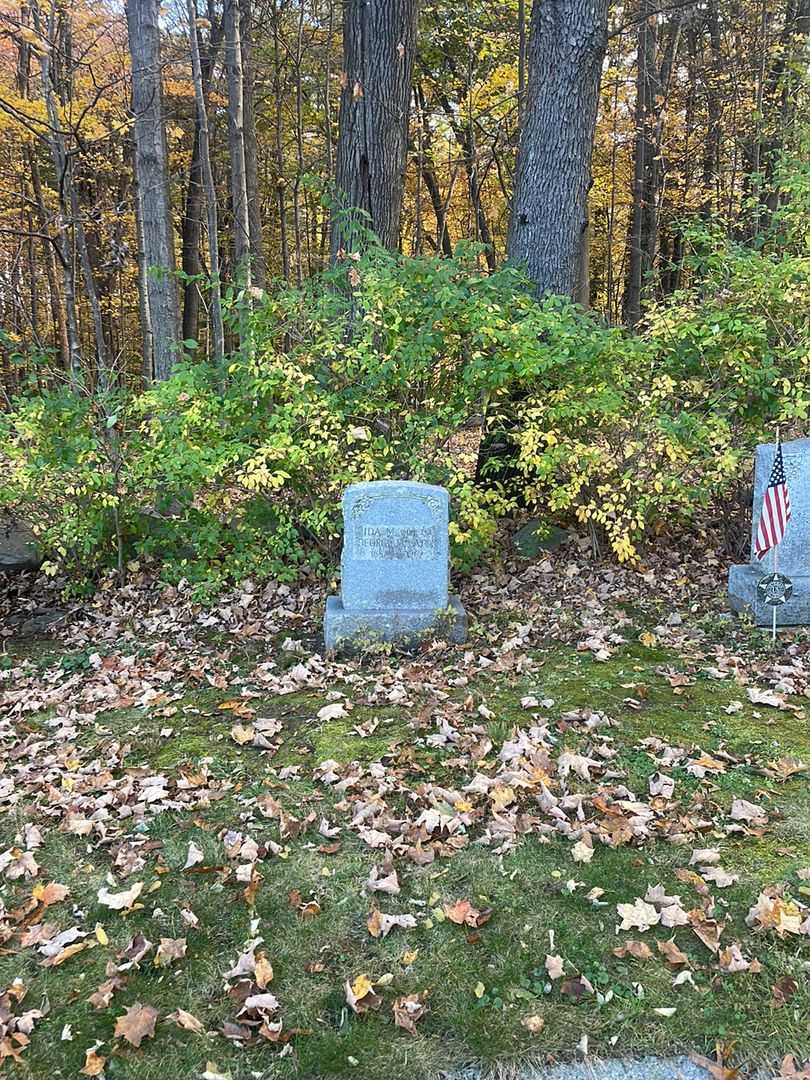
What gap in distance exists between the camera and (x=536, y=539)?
26.5 feet

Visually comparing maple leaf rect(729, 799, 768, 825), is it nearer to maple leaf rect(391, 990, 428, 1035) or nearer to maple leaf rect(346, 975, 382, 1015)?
maple leaf rect(391, 990, 428, 1035)

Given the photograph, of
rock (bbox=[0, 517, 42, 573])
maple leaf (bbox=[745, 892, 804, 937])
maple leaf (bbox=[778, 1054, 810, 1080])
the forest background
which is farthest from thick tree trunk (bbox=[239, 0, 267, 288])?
maple leaf (bbox=[778, 1054, 810, 1080])

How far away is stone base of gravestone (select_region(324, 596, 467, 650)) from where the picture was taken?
6.13 meters

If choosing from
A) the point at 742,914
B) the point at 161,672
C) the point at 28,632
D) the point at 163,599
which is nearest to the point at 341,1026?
the point at 742,914

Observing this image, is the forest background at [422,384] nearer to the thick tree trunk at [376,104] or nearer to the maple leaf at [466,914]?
the thick tree trunk at [376,104]

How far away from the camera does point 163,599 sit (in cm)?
751

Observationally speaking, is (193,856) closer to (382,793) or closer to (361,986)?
(382,793)

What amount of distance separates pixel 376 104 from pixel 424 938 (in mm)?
8061

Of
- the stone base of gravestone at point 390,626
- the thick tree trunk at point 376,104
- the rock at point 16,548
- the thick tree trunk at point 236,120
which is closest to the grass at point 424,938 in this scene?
the stone base of gravestone at point 390,626

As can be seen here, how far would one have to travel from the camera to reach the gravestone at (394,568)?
6.13 metres

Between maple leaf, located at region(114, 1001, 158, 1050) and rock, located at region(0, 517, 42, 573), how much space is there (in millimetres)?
6078

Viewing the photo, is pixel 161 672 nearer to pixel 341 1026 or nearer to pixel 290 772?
pixel 290 772

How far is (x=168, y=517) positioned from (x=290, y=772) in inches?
158

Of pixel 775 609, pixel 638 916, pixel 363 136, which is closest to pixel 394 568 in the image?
pixel 775 609
